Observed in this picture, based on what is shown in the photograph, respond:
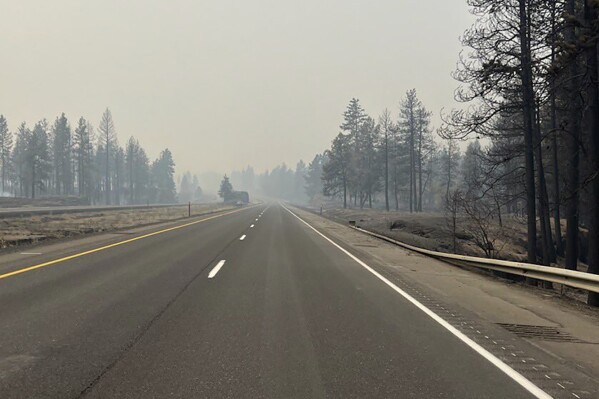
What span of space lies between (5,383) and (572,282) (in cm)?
865

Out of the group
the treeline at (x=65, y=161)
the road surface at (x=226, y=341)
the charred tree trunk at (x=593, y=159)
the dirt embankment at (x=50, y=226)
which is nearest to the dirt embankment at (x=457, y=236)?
Result: the charred tree trunk at (x=593, y=159)

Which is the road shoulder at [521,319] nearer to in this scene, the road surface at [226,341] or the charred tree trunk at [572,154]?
the road surface at [226,341]

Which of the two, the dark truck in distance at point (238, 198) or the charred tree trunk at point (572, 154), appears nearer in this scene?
the charred tree trunk at point (572, 154)

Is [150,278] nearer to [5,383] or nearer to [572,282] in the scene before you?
[5,383]

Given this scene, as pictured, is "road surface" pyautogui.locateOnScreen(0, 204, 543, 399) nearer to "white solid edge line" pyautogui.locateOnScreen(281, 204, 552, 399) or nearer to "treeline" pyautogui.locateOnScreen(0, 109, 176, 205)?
"white solid edge line" pyautogui.locateOnScreen(281, 204, 552, 399)

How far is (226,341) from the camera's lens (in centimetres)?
498

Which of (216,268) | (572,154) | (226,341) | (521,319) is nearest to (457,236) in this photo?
(572,154)

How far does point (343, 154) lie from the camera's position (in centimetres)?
7094

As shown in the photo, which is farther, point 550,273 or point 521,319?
point 550,273

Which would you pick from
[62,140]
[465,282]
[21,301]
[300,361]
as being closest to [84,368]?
[300,361]

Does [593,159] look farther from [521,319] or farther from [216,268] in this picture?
[216,268]

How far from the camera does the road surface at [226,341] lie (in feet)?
12.2

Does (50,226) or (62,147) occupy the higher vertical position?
(62,147)

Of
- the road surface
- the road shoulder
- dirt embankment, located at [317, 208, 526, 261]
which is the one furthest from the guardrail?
dirt embankment, located at [317, 208, 526, 261]
